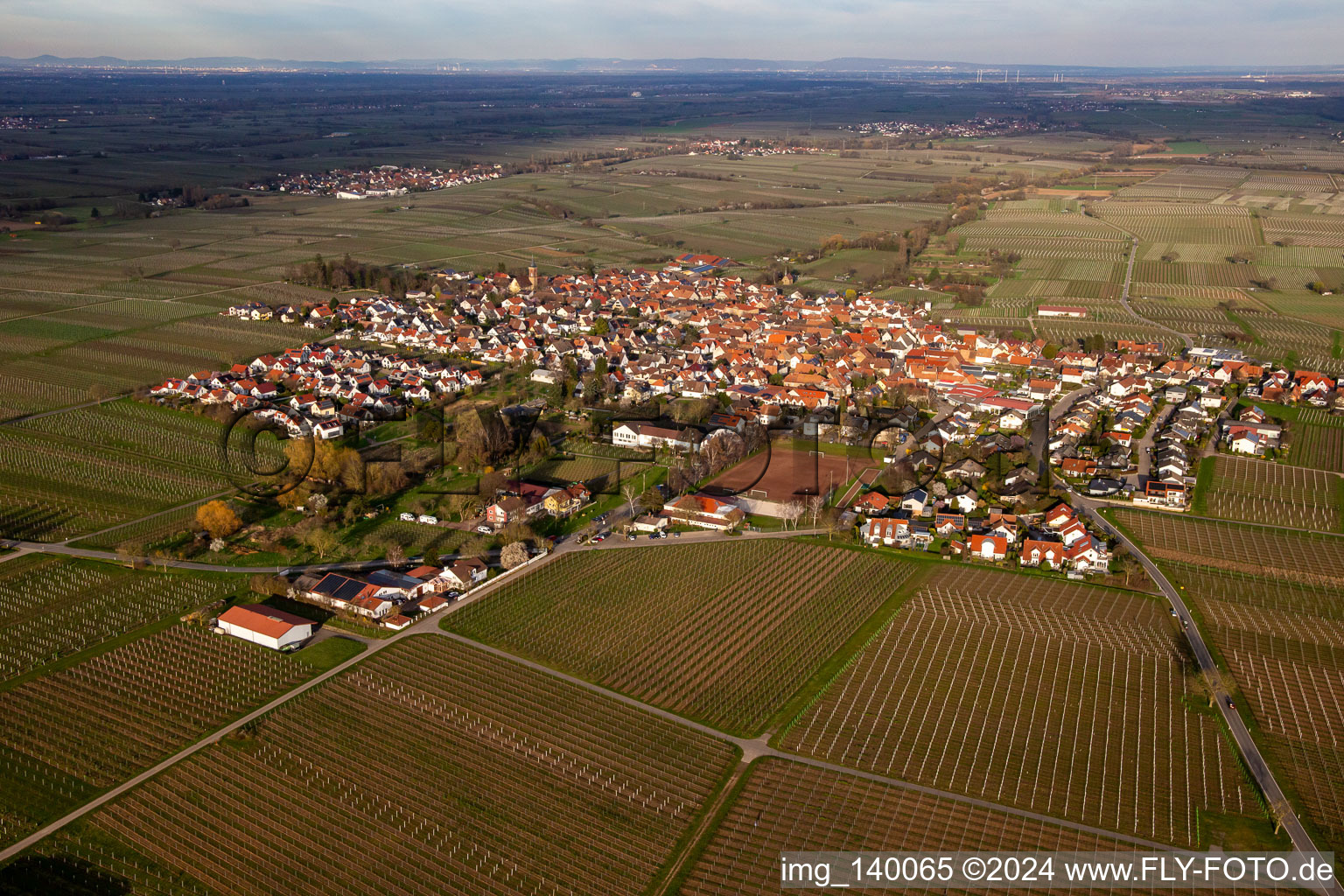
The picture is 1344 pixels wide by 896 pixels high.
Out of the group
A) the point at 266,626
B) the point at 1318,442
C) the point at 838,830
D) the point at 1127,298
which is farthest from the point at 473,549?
the point at 1127,298

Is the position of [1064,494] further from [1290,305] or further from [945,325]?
[1290,305]

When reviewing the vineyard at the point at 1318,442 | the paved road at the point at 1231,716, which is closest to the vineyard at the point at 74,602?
the paved road at the point at 1231,716

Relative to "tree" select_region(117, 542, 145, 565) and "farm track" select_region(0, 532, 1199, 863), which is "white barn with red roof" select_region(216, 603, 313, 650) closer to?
"farm track" select_region(0, 532, 1199, 863)

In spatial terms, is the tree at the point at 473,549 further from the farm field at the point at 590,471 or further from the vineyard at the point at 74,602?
the vineyard at the point at 74,602

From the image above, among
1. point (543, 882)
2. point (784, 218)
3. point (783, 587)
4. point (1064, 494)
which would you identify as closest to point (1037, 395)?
point (1064, 494)

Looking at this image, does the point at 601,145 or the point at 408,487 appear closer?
the point at 408,487

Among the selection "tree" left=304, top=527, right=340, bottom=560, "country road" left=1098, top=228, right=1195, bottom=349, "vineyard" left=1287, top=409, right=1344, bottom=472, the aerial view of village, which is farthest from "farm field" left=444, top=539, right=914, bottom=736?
"country road" left=1098, top=228, right=1195, bottom=349
